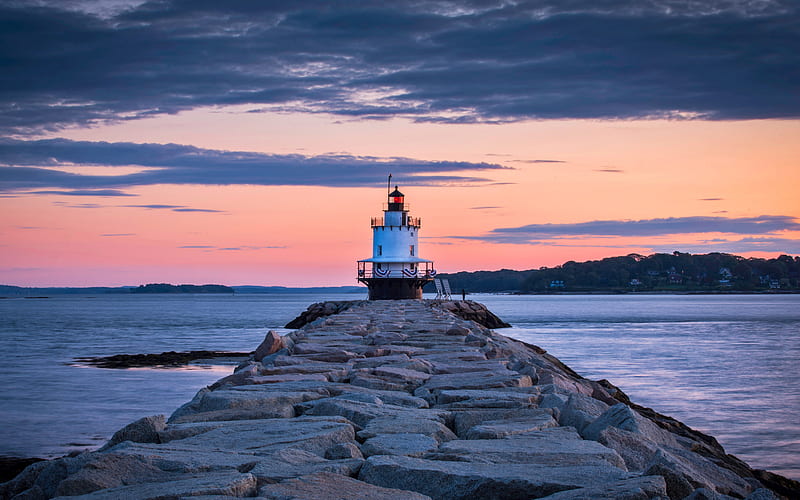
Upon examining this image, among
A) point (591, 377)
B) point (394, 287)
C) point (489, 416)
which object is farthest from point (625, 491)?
point (394, 287)

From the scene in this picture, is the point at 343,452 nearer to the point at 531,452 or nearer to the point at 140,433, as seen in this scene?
the point at 531,452

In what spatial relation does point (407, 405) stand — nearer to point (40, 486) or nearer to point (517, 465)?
→ point (517, 465)

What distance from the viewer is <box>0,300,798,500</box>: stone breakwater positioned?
2.84 meters

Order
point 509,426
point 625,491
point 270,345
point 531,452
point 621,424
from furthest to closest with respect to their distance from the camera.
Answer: point 270,345, point 621,424, point 509,426, point 531,452, point 625,491

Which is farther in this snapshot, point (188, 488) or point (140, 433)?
point (140, 433)

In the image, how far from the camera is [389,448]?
349 cm

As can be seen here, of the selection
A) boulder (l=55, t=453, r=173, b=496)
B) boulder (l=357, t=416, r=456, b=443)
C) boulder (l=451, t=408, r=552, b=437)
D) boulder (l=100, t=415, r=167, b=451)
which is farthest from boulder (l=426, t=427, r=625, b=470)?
boulder (l=100, t=415, r=167, b=451)

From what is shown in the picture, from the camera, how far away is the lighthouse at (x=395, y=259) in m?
34.7

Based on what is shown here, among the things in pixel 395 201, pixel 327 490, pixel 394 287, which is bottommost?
pixel 327 490

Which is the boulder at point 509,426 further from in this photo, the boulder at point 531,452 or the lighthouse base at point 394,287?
the lighthouse base at point 394,287

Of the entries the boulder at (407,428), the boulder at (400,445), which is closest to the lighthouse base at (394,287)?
the boulder at (407,428)

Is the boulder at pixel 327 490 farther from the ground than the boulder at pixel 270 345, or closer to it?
closer to it

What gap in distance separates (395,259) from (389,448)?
31.3 m

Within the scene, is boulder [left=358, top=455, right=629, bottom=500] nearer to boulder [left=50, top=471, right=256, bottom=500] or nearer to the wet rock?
the wet rock
